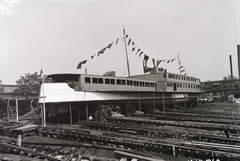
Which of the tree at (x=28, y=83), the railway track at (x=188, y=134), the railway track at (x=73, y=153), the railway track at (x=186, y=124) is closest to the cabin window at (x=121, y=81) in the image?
the railway track at (x=186, y=124)

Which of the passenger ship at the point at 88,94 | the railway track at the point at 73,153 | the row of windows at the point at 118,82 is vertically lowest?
the railway track at the point at 73,153

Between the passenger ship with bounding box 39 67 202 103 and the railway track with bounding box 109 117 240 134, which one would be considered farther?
the passenger ship with bounding box 39 67 202 103

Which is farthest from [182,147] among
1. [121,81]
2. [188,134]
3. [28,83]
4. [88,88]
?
[28,83]

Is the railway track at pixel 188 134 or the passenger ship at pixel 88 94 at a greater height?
the passenger ship at pixel 88 94

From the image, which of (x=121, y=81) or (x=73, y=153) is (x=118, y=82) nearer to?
(x=121, y=81)

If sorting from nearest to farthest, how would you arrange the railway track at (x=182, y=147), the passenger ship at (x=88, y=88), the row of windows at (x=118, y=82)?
the railway track at (x=182, y=147)
the passenger ship at (x=88, y=88)
the row of windows at (x=118, y=82)

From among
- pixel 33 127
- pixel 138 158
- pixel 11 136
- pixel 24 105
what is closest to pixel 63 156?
pixel 138 158

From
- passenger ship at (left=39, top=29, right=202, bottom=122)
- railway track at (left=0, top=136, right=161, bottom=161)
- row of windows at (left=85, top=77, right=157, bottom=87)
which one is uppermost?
row of windows at (left=85, top=77, right=157, bottom=87)

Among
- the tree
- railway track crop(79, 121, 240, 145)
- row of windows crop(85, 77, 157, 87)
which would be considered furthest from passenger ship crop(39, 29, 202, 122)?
the tree

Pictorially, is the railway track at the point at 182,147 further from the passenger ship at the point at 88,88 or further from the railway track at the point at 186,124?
the passenger ship at the point at 88,88

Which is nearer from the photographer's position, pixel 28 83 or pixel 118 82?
pixel 118 82

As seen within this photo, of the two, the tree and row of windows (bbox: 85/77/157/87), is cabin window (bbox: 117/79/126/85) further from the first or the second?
the tree

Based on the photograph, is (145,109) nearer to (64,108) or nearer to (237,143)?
(64,108)

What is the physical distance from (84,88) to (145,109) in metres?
11.4
